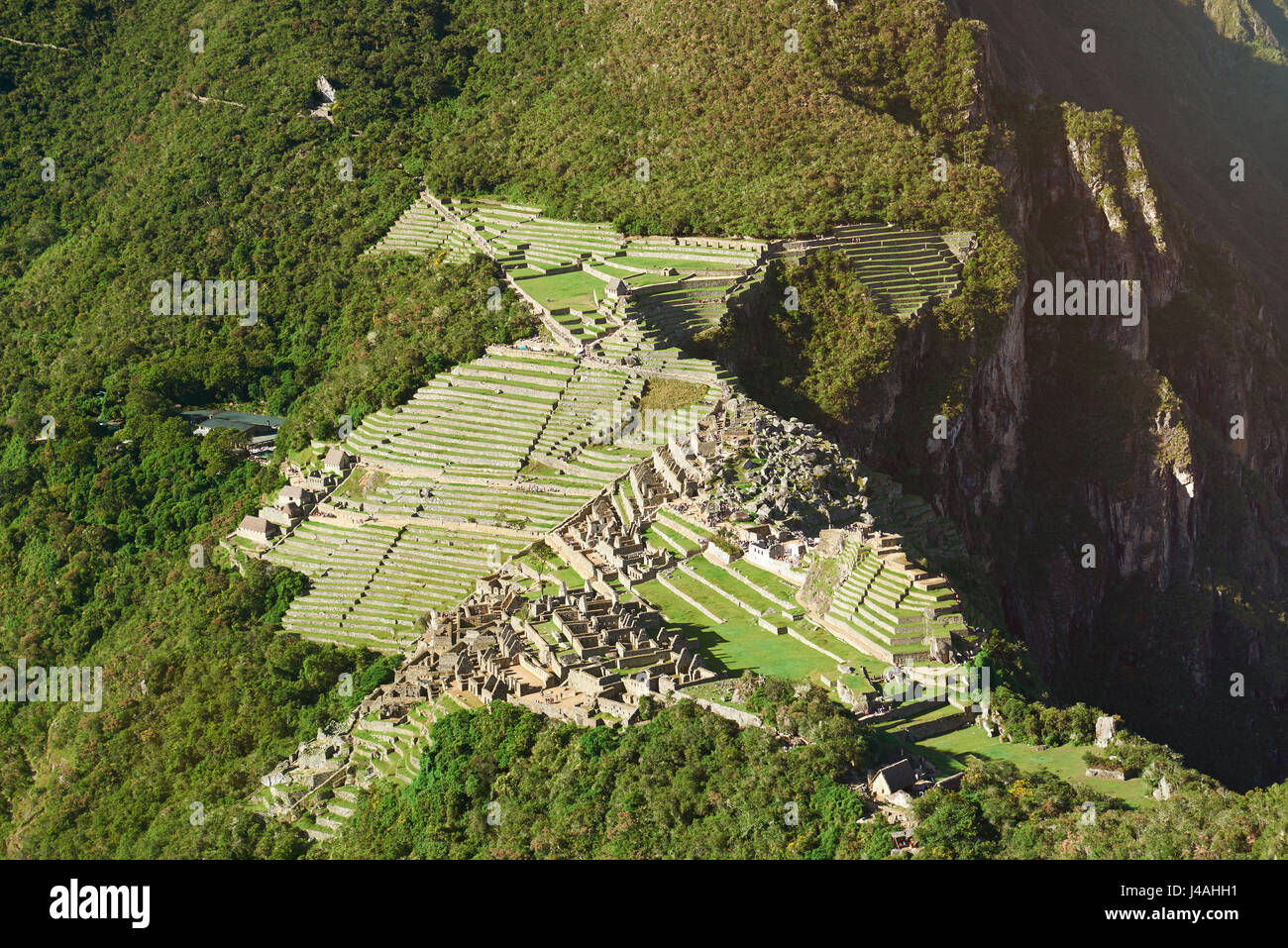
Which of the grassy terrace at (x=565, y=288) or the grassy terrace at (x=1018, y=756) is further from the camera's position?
the grassy terrace at (x=565, y=288)

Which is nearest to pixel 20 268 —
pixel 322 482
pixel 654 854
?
pixel 322 482

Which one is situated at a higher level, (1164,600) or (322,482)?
(322,482)

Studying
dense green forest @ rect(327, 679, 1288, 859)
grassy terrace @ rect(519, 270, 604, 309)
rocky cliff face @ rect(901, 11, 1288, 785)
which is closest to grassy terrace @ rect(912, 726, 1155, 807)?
dense green forest @ rect(327, 679, 1288, 859)

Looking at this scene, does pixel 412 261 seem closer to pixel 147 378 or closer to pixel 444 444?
pixel 147 378

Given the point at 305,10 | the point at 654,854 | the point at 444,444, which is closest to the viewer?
the point at 654,854

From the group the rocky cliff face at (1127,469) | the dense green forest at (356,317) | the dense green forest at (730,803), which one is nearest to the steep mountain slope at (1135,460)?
the rocky cliff face at (1127,469)

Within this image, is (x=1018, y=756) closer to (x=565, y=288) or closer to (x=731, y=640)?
(x=731, y=640)

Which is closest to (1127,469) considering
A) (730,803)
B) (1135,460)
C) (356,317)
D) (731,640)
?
(1135,460)

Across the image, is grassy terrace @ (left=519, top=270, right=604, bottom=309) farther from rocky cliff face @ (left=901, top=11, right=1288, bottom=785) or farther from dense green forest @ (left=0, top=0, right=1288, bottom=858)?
rocky cliff face @ (left=901, top=11, right=1288, bottom=785)

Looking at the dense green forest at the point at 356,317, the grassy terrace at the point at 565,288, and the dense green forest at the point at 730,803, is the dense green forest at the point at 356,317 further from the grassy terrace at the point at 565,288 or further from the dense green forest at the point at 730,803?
the grassy terrace at the point at 565,288
